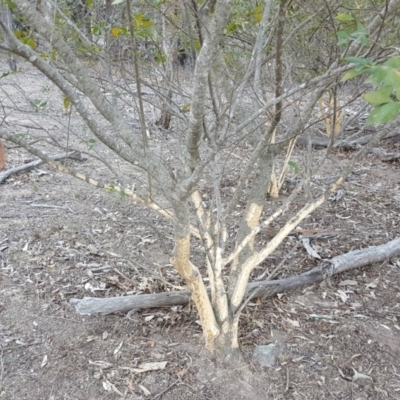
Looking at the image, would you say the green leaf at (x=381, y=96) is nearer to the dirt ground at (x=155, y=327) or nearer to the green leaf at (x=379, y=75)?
the green leaf at (x=379, y=75)

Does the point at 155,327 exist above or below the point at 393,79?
below

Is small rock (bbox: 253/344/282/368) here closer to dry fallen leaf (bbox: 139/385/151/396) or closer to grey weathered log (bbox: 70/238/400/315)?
grey weathered log (bbox: 70/238/400/315)

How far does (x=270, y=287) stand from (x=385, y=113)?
234 cm

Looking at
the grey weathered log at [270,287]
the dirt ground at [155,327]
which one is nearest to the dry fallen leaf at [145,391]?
Result: the dirt ground at [155,327]

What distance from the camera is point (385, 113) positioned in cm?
74

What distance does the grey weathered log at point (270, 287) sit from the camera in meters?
2.75

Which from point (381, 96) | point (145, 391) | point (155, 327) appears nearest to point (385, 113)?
point (381, 96)

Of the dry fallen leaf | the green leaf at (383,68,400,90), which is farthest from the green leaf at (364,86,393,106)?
the dry fallen leaf

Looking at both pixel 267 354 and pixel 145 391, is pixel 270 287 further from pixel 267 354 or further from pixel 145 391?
pixel 145 391

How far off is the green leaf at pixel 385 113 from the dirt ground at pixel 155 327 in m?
1.77

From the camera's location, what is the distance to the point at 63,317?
2.78m

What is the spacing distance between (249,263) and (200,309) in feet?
→ 1.26

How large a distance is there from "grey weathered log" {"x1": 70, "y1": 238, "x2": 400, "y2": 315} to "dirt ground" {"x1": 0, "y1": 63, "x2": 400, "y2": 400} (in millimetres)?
60

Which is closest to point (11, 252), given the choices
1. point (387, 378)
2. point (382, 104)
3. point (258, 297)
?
point (258, 297)
